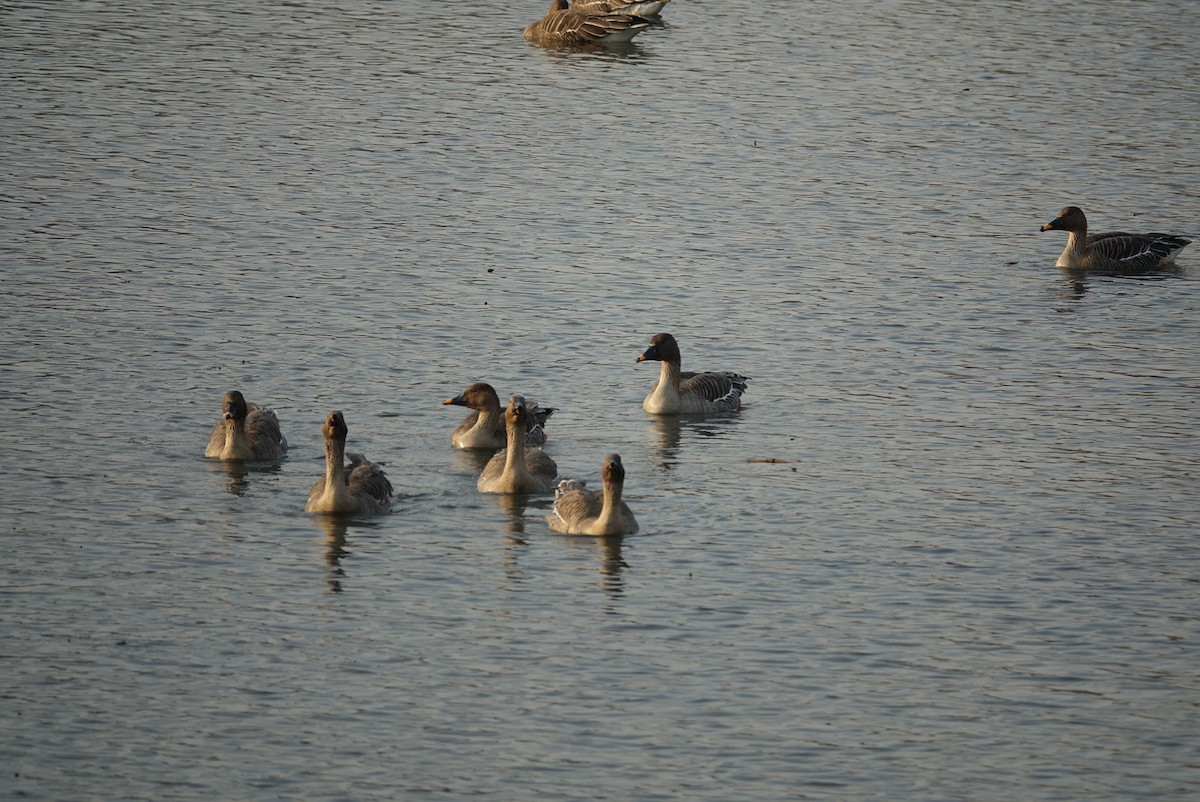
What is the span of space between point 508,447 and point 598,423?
2.91 meters

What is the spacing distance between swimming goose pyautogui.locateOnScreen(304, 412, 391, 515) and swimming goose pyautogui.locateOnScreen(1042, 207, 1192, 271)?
13.9 m

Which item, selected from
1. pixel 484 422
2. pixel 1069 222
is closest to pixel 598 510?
pixel 484 422

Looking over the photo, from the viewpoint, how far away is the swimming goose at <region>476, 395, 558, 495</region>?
18.7m

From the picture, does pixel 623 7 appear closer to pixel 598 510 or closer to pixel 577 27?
pixel 577 27

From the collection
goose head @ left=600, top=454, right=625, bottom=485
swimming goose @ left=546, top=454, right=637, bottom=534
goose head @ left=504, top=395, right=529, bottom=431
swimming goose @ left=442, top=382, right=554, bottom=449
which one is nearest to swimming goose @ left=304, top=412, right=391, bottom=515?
goose head @ left=504, top=395, right=529, bottom=431

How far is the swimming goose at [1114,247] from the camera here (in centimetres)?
2866

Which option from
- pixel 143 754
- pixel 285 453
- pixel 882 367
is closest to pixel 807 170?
pixel 882 367

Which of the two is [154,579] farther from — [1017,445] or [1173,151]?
[1173,151]

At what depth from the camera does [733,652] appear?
1533 cm

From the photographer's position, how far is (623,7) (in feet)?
147

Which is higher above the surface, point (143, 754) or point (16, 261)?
point (16, 261)

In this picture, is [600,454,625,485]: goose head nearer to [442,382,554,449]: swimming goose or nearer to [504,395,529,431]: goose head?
[504,395,529,431]: goose head

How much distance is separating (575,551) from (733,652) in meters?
2.76

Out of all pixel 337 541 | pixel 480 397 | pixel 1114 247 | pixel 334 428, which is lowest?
pixel 337 541
